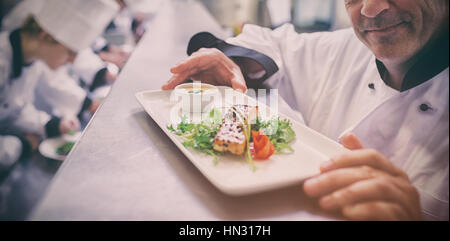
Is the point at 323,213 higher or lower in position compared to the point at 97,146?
lower

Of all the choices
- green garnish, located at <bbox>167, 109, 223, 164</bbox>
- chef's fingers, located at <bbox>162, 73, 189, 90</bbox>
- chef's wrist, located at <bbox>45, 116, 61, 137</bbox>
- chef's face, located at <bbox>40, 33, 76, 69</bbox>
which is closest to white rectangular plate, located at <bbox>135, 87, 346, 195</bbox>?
green garnish, located at <bbox>167, 109, 223, 164</bbox>

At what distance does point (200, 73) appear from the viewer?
4.59 feet

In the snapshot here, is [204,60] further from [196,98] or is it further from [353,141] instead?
[353,141]

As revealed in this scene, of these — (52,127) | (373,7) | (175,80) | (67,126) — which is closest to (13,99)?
(52,127)

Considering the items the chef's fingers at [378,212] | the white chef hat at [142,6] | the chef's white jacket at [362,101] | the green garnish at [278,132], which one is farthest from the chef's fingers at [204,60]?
the white chef hat at [142,6]

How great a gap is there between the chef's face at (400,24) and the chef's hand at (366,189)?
528 mm

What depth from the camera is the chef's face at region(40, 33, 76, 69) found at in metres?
1.39

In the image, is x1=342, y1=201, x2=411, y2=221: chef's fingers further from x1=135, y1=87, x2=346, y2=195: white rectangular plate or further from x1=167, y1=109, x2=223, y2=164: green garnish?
x1=167, y1=109, x2=223, y2=164: green garnish

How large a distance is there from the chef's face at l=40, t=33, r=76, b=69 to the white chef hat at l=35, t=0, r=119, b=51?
0.30m

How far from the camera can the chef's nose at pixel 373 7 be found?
88cm

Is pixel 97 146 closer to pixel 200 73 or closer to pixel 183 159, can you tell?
pixel 183 159
